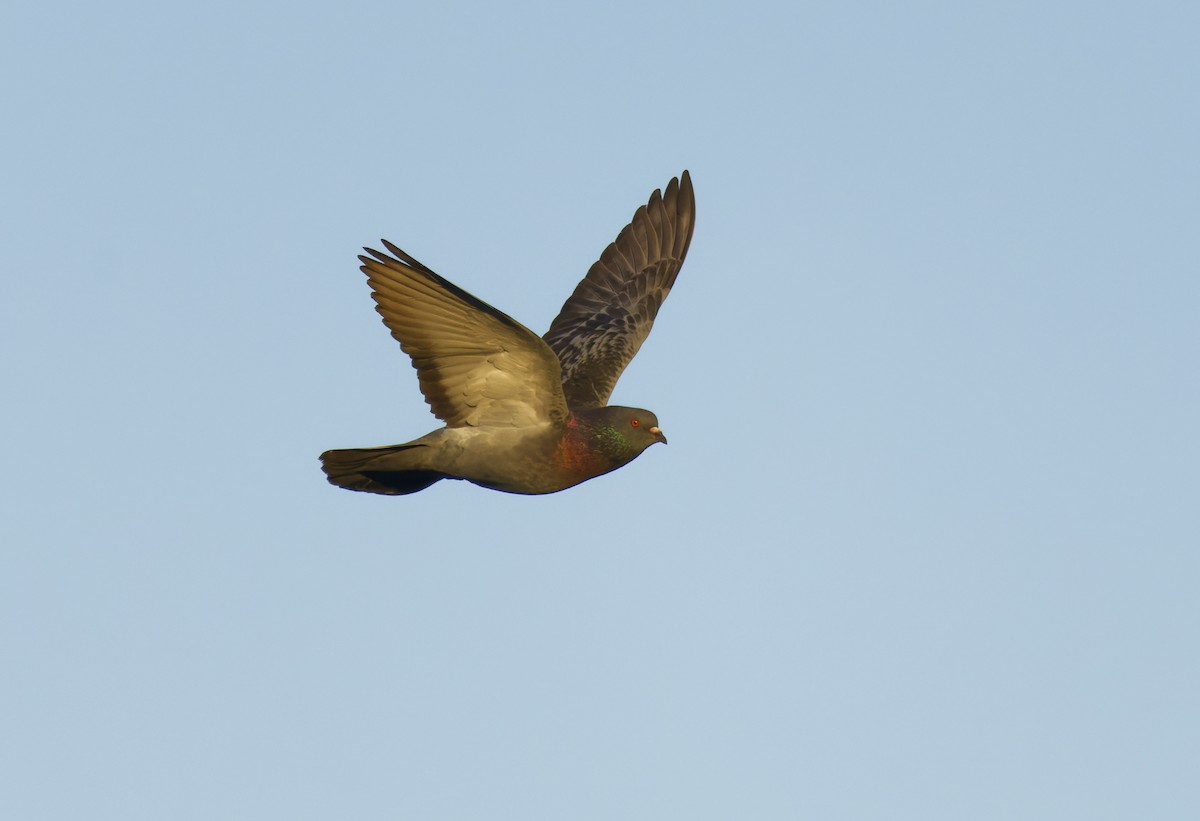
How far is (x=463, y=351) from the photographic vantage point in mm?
11867

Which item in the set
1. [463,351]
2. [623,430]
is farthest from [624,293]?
[463,351]

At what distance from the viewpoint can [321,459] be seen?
12.3m

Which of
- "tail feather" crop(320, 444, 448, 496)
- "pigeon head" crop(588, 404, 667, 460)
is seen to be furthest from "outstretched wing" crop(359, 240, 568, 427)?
"tail feather" crop(320, 444, 448, 496)

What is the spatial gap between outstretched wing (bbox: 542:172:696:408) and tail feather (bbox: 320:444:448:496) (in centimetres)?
287

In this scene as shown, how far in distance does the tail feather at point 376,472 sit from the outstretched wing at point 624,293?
287 cm

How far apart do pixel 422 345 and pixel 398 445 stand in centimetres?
95

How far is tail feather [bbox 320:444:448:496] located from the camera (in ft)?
40.0

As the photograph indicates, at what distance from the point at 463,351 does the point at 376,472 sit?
140 cm

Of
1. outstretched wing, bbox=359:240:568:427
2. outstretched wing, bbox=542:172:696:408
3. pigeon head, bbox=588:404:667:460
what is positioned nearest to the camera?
outstretched wing, bbox=359:240:568:427

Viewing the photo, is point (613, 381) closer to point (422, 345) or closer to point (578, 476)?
point (578, 476)

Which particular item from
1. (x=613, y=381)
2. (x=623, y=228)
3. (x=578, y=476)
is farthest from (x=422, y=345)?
(x=623, y=228)

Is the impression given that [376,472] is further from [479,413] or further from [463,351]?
[463,351]

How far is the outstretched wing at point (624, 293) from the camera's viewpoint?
50.8 feet

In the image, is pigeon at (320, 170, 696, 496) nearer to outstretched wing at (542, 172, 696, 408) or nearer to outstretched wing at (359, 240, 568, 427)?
outstretched wing at (359, 240, 568, 427)
